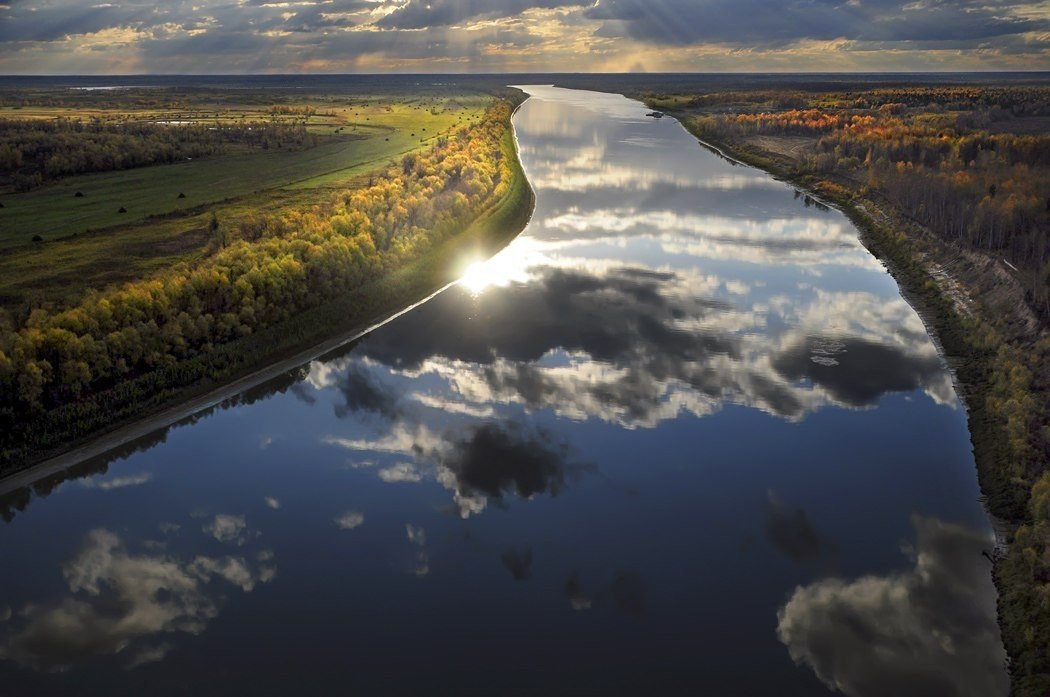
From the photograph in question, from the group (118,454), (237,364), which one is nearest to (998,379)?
(237,364)

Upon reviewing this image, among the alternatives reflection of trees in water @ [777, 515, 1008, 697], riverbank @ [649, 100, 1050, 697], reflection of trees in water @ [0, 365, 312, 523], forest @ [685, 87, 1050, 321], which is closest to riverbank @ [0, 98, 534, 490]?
reflection of trees in water @ [0, 365, 312, 523]

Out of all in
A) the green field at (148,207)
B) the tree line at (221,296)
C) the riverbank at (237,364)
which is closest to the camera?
the riverbank at (237,364)

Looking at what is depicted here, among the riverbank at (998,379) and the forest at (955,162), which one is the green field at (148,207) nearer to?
the riverbank at (998,379)

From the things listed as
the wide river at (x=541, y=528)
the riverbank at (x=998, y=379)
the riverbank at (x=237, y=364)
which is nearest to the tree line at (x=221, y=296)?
the riverbank at (x=237, y=364)

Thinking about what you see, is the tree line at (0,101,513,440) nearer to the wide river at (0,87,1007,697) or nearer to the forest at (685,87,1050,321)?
the wide river at (0,87,1007,697)

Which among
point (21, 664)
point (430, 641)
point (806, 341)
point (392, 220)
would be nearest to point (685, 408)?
point (806, 341)

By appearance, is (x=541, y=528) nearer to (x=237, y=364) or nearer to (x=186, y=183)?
(x=237, y=364)
